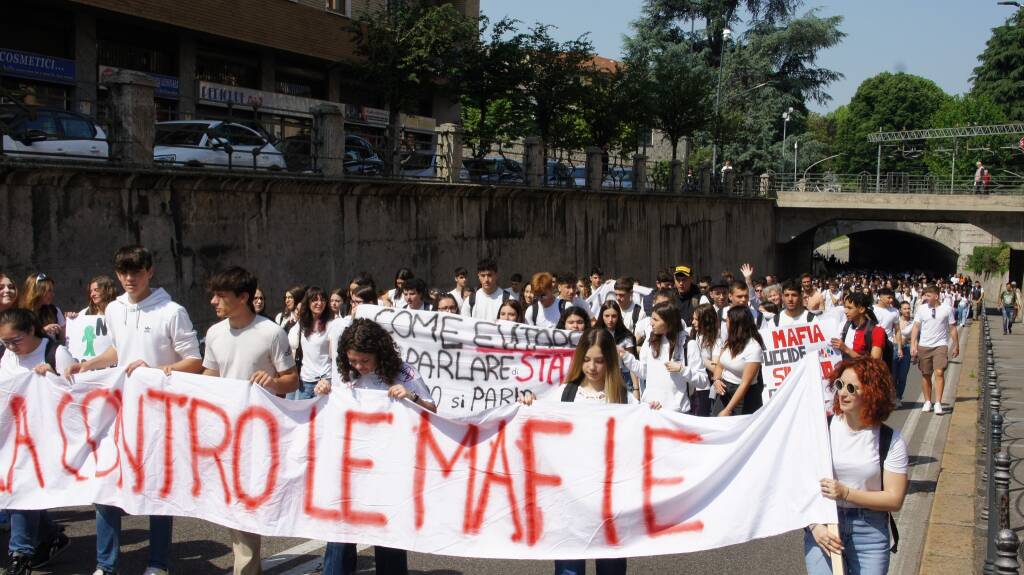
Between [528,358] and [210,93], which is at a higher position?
[210,93]

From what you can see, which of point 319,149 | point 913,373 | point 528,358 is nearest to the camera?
point 528,358

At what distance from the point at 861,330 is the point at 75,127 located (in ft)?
34.0

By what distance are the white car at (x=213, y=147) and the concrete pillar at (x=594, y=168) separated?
1307 centimetres

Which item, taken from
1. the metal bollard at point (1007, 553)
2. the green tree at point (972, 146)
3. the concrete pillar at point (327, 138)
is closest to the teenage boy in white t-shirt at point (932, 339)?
the metal bollard at point (1007, 553)

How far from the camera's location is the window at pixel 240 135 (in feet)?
54.9

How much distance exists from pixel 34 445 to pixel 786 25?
57.8m

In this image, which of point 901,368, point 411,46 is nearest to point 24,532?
point 901,368

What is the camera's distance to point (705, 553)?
23.5 ft

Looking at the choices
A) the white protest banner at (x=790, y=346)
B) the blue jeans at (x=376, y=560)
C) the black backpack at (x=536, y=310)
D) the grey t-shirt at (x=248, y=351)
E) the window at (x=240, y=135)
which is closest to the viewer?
the blue jeans at (x=376, y=560)

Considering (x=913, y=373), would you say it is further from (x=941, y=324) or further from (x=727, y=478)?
(x=727, y=478)

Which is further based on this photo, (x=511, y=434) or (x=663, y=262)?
(x=663, y=262)

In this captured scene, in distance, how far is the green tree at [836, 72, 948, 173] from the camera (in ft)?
316

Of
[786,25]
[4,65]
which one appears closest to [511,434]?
[4,65]

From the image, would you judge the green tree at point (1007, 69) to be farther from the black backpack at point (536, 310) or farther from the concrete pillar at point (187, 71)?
the black backpack at point (536, 310)
